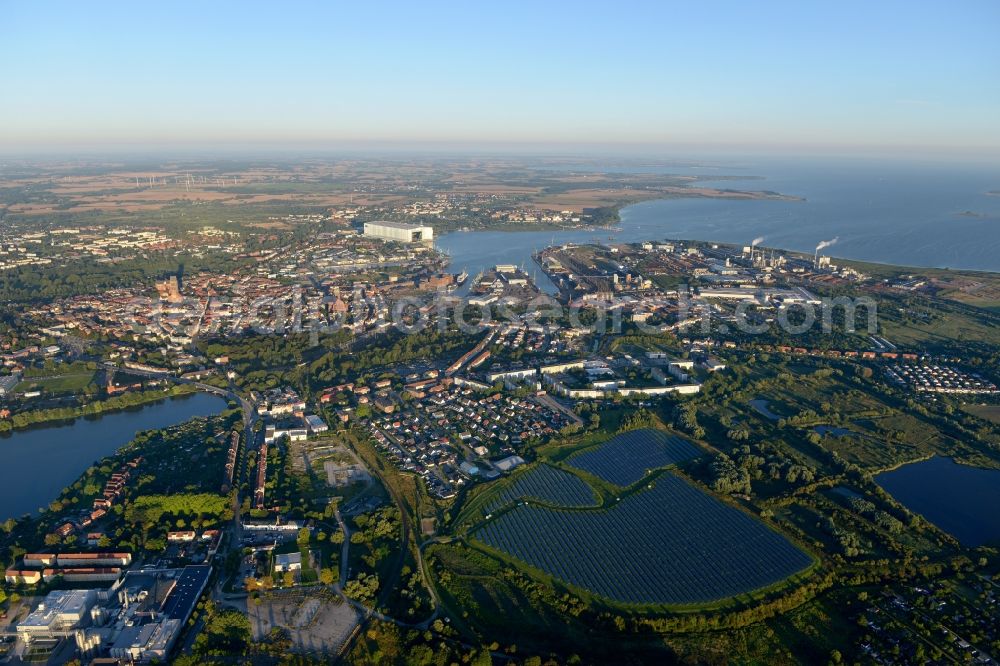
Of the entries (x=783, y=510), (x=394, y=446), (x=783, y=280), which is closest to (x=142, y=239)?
(x=394, y=446)

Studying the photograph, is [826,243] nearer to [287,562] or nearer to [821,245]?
[821,245]

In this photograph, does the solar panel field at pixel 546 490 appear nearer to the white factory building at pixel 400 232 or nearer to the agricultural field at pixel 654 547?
the agricultural field at pixel 654 547

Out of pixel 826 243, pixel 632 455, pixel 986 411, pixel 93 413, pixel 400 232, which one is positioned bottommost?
pixel 632 455

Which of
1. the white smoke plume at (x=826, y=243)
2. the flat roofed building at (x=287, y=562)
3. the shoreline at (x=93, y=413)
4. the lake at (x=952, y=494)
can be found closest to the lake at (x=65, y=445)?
the shoreline at (x=93, y=413)

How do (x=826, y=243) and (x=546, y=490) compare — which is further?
(x=826, y=243)

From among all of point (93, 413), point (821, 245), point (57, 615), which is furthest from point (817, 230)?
point (57, 615)

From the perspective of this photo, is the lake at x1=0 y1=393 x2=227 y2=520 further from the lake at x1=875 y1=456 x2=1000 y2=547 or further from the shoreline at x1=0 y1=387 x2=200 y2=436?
the lake at x1=875 y1=456 x2=1000 y2=547
